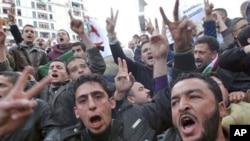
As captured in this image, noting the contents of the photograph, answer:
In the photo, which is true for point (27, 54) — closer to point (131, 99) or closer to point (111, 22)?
point (111, 22)

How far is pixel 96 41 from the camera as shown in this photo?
671 cm

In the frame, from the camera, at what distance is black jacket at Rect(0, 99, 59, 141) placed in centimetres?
310

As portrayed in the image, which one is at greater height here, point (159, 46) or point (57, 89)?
point (159, 46)

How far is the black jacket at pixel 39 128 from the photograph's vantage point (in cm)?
310

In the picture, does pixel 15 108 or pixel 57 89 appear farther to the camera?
pixel 57 89

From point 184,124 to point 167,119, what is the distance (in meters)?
0.42

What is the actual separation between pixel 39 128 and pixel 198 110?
1.34 metres

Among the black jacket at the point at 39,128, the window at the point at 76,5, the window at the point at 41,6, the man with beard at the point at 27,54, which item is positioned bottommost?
the black jacket at the point at 39,128

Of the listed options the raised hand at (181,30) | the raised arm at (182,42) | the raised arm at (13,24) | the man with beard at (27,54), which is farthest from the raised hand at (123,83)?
the raised arm at (13,24)

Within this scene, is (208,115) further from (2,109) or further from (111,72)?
(111,72)

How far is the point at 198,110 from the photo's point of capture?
102 inches

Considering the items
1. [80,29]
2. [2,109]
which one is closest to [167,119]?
[2,109]

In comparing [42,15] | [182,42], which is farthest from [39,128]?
[42,15]

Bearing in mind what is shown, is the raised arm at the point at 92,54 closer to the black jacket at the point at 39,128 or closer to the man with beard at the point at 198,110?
the black jacket at the point at 39,128
